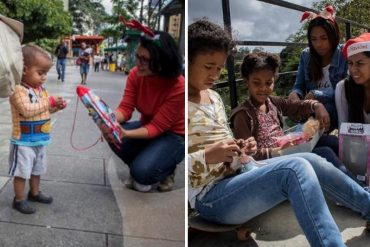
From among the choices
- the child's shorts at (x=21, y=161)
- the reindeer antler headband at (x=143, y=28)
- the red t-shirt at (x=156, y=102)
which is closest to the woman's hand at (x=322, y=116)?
the red t-shirt at (x=156, y=102)

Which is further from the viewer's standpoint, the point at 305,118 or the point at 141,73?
the point at 141,73

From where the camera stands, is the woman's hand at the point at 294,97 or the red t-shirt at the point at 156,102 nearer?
the woman's hand at the point at 294,97

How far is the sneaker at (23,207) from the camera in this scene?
1.87 metres

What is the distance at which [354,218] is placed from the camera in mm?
1537

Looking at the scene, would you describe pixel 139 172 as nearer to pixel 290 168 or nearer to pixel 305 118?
pixel 305 118

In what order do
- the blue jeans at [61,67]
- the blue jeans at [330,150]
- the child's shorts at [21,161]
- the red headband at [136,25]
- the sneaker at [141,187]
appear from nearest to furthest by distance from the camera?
1. the blue jeans at [330,150]
2. the child's shorts at [21,161]
3. the red headband at [136,25]
4. the sneaker at [141,187]
5. the blue jeans at [61,67]

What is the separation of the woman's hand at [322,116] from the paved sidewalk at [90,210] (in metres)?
0.69

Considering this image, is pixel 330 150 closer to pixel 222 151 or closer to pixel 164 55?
pixel 222 151

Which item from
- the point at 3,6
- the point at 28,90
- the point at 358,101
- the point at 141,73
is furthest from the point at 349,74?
the point at 3,6

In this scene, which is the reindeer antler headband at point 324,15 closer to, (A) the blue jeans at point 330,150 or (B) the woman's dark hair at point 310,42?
(B) the woman's dark hair at point 310,42

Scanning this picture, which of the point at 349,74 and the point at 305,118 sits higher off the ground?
the point at 349,74

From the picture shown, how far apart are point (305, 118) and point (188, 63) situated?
718 millimetres

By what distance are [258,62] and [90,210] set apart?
3.28ft

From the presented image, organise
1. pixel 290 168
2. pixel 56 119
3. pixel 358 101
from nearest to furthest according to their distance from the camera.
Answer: pixel 290 168 < pixel 358 101 < pixel 56 119
